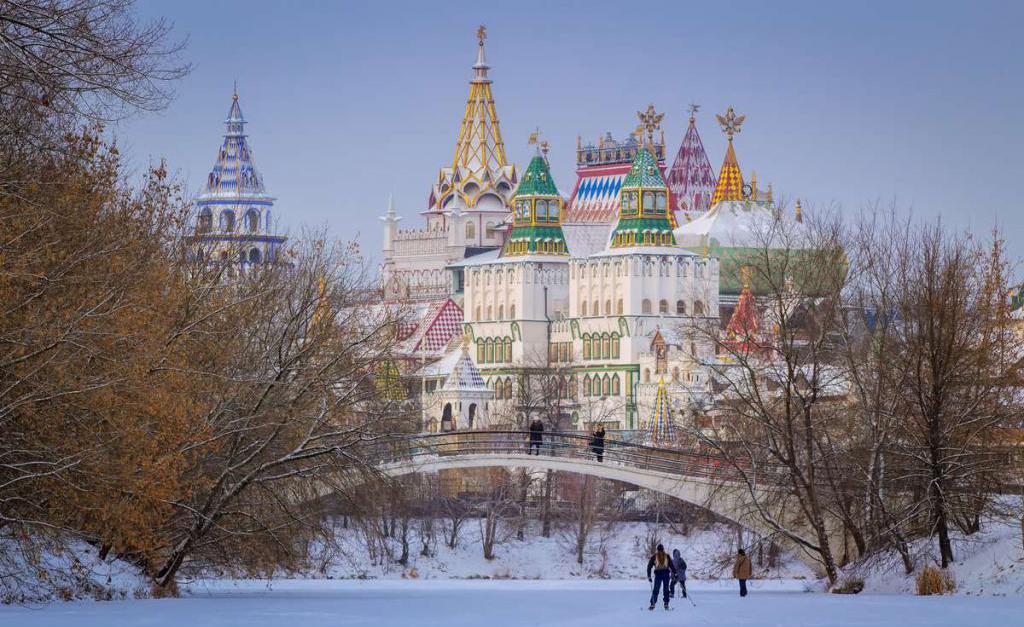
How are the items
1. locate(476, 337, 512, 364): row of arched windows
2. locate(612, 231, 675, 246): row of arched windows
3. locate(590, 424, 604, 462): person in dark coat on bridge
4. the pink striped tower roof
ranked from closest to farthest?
locate(590, 424, 604, 462): person in dark coat on bridge
locate(612, 231, 675, 246): row of arched windows
locate(476, 337, 512, 364): row of arched windows
the pink striped tower roof

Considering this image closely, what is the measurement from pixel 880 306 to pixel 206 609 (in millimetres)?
16370

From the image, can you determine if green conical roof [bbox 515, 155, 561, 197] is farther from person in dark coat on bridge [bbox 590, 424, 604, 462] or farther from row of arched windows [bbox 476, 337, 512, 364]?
person in dark coat on bridge [bbox 590, 424, 604, 462]

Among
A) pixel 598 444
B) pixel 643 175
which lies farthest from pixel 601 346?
pixel 598 444

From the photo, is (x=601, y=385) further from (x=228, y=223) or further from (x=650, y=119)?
(x=228, y=223)

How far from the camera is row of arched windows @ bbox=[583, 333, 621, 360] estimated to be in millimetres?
133500

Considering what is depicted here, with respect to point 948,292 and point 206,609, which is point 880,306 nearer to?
point 948,292

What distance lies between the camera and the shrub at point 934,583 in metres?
38.9

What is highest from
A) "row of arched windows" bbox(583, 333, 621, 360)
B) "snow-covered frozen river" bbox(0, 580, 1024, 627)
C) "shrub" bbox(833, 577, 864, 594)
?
"row of arched windows" bbox(583, 333, 621, 360)

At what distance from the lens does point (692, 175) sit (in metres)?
173

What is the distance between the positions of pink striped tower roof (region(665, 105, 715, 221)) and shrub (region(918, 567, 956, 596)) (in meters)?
131

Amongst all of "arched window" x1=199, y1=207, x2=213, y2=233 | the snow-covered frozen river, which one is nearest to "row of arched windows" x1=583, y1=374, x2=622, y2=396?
"arched window" x1=199, y1=207, x2=213, y2=233

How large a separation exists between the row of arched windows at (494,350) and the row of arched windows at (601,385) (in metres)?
6.08

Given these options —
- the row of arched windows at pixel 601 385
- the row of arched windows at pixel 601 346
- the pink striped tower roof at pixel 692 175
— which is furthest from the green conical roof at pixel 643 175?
the pink striped tower roof at pixel 692 175

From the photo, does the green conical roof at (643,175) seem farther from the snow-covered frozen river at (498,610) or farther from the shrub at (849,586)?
the shrub at (849,586)
